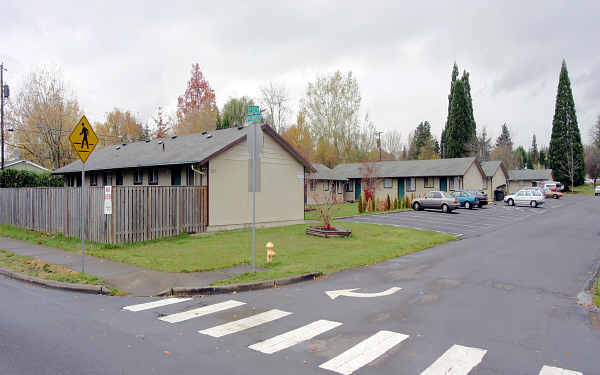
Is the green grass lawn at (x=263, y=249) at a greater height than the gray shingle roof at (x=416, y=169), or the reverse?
the gray shingle roof at (x=416, y=169)

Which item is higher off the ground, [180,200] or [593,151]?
[593,151]

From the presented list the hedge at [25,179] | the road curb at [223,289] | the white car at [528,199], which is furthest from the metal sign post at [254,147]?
the white car at [528,199]

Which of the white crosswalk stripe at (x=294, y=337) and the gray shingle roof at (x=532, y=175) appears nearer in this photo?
the white crosswalk stripe at (x=294, y=337)

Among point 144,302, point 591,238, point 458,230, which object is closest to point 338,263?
point 144,302

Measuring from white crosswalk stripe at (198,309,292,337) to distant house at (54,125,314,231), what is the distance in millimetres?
11758

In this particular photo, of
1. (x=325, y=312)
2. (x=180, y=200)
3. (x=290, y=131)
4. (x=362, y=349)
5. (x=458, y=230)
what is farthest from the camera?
(x=290, y=131)

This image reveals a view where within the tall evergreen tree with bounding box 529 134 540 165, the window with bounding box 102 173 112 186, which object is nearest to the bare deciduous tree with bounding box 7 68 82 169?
the window with bounding box 102 173 112 186

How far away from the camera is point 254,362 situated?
4.90 m

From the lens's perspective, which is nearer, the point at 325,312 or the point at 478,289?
the point at 325,312

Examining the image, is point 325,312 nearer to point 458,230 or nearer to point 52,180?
point 458,230

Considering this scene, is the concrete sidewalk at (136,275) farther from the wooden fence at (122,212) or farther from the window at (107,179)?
the window at (107,179)

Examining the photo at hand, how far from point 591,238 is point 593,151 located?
83418 millimetres

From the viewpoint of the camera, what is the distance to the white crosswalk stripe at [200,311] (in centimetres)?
680

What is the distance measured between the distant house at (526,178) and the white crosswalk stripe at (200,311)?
242 ft
